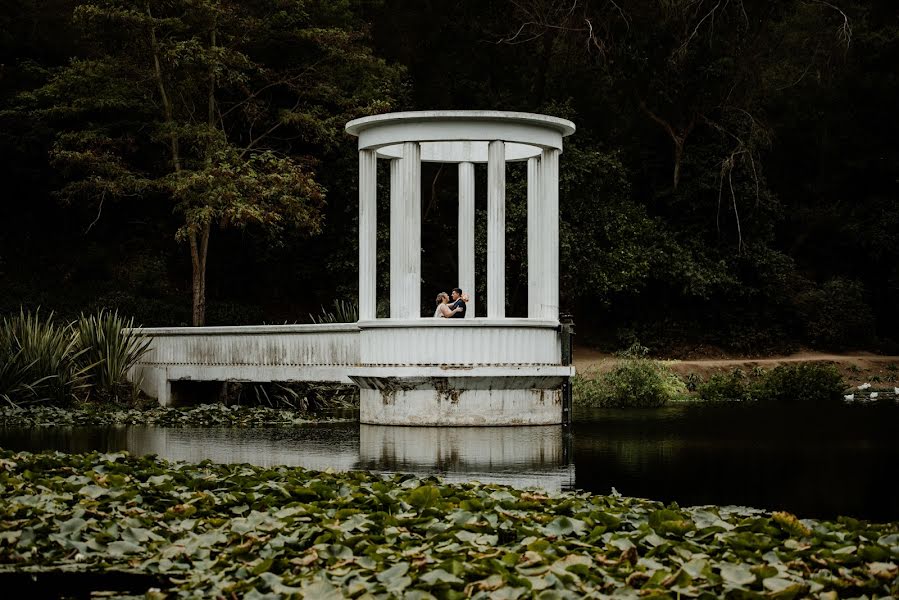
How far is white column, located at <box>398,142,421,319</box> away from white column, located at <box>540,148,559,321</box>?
2.02 metres

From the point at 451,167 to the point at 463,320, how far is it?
19.5 m

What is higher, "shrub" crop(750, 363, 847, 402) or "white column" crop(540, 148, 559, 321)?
"white column" crop(540, 148, 559, 321)

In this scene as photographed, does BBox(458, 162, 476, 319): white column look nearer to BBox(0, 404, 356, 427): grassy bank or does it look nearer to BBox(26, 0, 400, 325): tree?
A: BBox(0, 404, 356, 427): grassy bank

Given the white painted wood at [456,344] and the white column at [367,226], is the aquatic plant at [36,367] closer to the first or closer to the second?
the white column at [367,226]

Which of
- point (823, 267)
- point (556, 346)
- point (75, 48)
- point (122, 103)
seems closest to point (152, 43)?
point (122, 103)

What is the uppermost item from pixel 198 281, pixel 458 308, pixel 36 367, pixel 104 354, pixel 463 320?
pixel 198 281

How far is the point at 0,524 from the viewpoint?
7.73 meters

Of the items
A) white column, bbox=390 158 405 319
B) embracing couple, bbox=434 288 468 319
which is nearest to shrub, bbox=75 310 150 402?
white column, bbox=390 158 405 319

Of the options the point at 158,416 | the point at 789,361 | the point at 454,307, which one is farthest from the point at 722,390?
the point at 158,416

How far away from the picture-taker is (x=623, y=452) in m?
13.6

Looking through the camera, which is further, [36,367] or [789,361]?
[789,361]

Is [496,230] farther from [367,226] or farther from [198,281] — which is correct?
[198,281]

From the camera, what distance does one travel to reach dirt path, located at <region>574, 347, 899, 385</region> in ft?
102

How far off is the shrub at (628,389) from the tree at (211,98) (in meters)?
8.30
